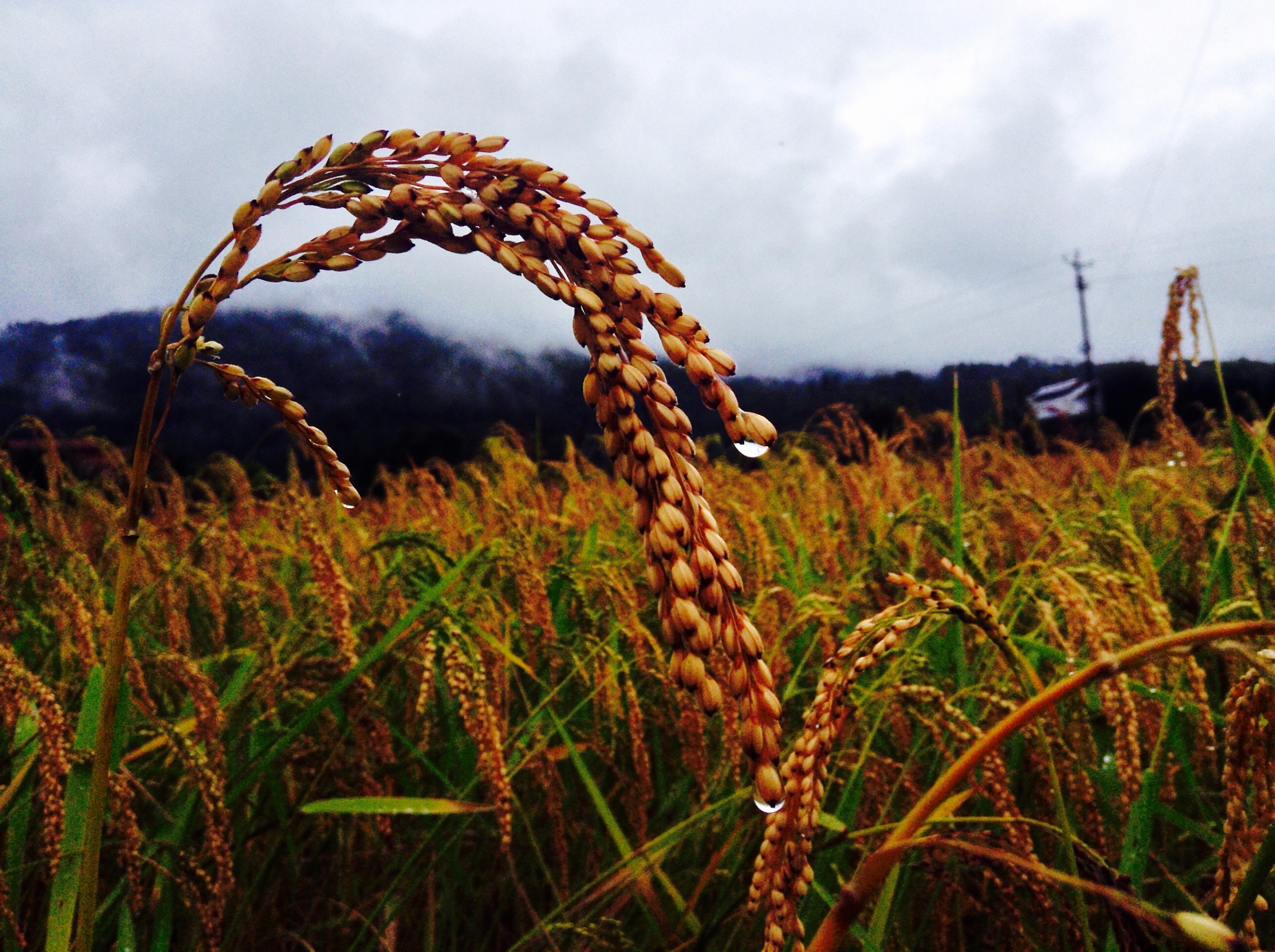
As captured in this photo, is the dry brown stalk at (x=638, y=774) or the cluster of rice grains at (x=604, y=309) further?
the dry brown stalk at (x=638, y=774)

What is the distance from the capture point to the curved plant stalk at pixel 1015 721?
63 cm

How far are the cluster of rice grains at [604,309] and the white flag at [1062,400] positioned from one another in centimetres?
1670

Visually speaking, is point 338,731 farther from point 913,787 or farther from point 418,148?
point 418,148

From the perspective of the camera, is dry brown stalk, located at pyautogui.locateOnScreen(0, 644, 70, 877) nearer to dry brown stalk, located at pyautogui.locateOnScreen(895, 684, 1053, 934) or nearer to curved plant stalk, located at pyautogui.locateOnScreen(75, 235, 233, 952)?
curved plant stalk, located at pyautogui.locateOnScreen(75, 235, 233, 952)

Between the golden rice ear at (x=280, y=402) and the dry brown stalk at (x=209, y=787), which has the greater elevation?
the golden rice ear at (x=280, y=402)

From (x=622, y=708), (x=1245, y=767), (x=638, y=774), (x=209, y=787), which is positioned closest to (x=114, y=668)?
(x=209, y=787)

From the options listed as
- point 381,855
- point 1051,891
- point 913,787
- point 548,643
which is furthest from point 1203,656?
point 381,855

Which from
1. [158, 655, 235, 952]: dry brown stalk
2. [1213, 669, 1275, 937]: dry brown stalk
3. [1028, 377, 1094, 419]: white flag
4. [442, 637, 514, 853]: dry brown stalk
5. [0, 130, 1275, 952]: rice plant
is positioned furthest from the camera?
[1028, 377, 1094, 419]: white flag

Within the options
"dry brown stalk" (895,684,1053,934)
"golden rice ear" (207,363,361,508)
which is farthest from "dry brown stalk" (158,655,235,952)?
"dry brown stalk" (895,684,1053,934)

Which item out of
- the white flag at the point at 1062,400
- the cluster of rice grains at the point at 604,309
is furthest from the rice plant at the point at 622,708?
the white flag at the point at 1062,400

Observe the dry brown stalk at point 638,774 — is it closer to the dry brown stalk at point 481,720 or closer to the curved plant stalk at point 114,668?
the dry brown stalk at point 481,720

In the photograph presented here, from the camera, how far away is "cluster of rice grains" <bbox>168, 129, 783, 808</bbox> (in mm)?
581

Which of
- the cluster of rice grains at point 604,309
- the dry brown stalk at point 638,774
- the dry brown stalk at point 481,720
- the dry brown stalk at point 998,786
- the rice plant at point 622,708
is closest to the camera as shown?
the cluster of rice grains at point 604,309

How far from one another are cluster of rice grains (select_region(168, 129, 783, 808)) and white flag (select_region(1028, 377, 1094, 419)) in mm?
16701
